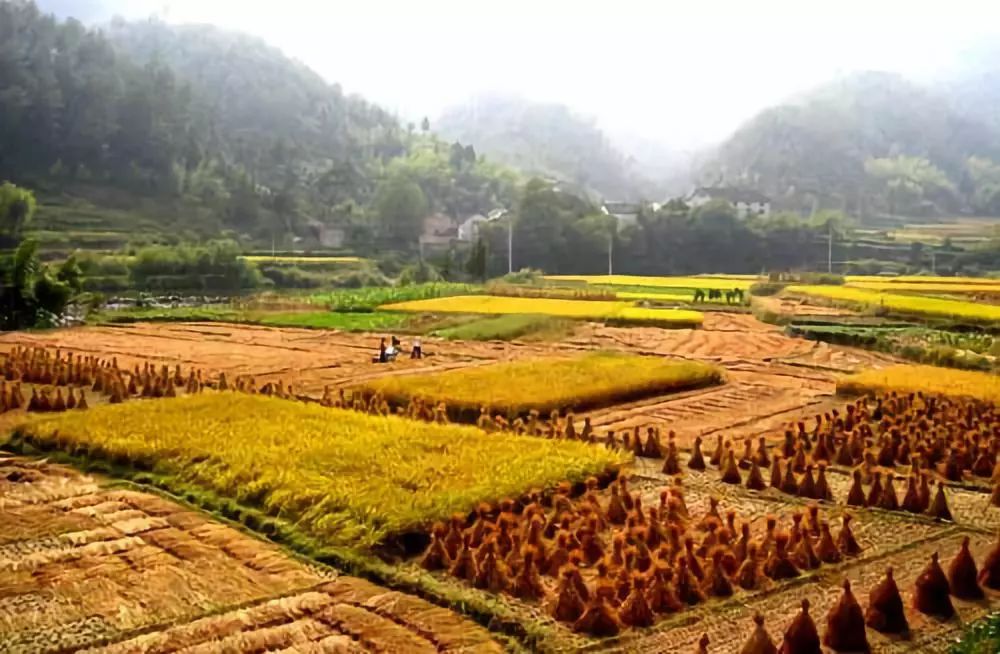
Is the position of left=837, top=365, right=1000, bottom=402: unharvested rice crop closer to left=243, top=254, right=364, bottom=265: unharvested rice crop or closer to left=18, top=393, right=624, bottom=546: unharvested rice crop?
left=18, top=393, right=624, bottom=546: unharvested rice crop

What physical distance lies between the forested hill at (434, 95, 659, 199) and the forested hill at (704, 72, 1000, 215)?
849 inches

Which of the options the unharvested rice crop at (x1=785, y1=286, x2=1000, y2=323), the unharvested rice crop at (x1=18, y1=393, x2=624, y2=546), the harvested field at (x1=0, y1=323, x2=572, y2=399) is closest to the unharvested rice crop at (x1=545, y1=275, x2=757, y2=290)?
the unharvested rice crop at (x1=785, y1=286, x2=1000, y2=323)

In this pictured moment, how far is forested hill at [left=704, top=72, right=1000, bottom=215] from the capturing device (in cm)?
9688

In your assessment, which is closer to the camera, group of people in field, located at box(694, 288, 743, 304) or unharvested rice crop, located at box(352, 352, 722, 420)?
unharvested rice crop, located at box(352, 352, 722, 420)

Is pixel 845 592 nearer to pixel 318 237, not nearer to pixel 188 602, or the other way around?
pixel 188 602

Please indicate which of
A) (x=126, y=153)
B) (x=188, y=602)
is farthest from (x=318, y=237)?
(x=188, y=602)

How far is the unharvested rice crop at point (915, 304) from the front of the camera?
28.8 metres

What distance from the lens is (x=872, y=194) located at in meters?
98.1

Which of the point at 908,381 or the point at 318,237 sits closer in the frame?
the point at 908,381

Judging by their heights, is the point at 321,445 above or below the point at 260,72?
below

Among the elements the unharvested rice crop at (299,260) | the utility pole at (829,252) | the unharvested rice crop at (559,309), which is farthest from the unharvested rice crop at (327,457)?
the utility pole at (829,252)

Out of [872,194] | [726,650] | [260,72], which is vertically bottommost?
[726,650]

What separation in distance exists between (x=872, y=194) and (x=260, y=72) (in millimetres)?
69650

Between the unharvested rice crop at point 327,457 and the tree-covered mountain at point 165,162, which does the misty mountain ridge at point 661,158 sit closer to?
the tree-covered mountain at point 165,162
